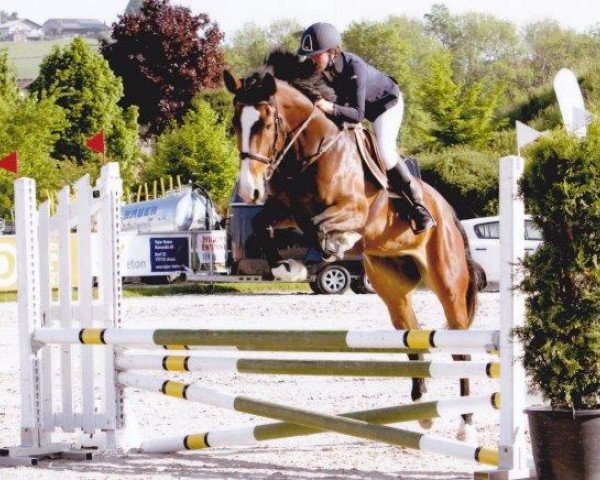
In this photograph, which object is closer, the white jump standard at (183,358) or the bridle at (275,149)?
the white jump standard at (183,358)

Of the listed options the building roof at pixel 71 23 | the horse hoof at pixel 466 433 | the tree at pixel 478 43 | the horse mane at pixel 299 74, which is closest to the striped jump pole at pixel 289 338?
the horse hoof at pixel 466 433

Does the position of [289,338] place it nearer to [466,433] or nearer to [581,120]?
[466,433]

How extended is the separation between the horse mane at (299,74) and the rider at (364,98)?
0.04m

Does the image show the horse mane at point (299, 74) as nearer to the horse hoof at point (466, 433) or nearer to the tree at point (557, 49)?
the horse hoof at point (466, 433)

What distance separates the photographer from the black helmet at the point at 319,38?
240 inches

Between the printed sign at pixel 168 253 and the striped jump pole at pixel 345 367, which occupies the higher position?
the printed sign at pixel 168 253

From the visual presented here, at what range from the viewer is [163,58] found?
44.2 m

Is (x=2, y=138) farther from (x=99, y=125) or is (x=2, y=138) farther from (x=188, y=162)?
(x=99, y=125)

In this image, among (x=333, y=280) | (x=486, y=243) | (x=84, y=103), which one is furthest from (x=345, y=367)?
(x=84, y=103)

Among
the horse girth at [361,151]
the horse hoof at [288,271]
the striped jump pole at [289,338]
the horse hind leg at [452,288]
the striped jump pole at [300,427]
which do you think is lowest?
the striped jump pole at [300,427]

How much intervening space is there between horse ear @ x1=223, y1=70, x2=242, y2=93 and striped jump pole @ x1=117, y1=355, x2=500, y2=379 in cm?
151

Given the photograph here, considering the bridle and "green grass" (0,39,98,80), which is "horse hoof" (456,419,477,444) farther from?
"green grass" (0,39,98,80)

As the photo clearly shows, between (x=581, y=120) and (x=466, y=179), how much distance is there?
2118cm

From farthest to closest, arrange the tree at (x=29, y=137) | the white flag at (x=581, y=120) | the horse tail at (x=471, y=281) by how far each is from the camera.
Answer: the tree at (x=29, y=137) → the horse tail at (x=471, y=281) → the white flag at (x=581, y=120)
